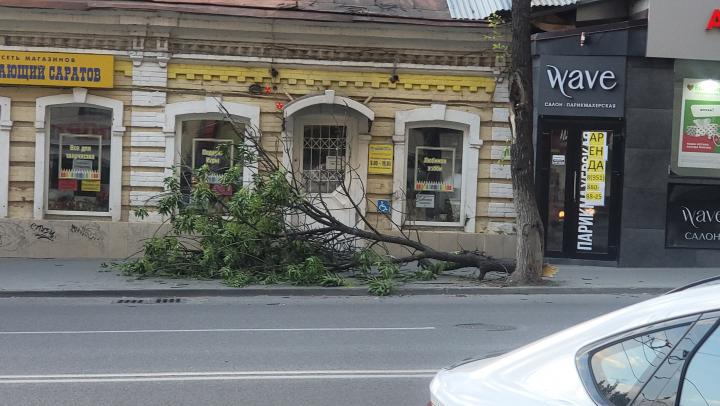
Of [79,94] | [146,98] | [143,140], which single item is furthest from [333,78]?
[79,94]

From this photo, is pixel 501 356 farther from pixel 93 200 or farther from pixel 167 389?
pixel 93 200

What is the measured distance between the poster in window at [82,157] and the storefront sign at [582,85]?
30.5ft

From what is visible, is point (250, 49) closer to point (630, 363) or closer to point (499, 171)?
point (499, 171)

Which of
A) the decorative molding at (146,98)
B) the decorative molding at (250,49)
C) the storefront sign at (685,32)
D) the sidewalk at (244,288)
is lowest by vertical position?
A: the sidewalk at (244,288)

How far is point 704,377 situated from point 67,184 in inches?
615

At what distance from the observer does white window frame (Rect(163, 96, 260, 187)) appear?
16203 millimetres

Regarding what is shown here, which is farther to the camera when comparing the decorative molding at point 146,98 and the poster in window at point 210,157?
the poster in window at point 210,157

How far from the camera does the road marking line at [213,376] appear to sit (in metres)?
6.71

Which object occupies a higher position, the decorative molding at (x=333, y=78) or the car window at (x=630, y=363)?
the decorative molding at (x=333, y=78)

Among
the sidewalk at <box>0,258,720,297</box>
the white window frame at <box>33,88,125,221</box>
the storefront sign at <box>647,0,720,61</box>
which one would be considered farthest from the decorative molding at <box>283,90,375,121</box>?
the storefront sign at <box>647,0,720,61</box>

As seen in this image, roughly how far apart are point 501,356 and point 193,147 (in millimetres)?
14009

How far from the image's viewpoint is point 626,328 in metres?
2.78

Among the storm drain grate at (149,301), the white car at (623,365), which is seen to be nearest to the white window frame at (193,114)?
the storm drain grate at (149,301)

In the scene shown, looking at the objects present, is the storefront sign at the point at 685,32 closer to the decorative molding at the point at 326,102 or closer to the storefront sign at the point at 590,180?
the storefront sign at the point at 590,180
